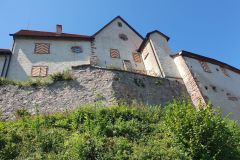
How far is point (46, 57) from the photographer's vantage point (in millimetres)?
21812

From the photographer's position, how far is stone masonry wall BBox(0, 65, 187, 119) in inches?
653

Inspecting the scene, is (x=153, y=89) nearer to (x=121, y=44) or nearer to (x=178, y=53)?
(x=178, y=53)

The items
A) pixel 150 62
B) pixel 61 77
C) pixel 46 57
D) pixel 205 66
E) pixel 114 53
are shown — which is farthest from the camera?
pixel 114 53

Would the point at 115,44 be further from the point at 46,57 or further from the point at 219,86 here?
the point at 219,86

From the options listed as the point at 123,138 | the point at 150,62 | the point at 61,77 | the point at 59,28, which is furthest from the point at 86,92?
the point at 59,28

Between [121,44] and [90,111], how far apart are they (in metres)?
12.0

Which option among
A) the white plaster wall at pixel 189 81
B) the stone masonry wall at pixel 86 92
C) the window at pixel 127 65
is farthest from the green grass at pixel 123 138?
the window at pixel 127 65

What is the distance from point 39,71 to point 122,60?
6.98m

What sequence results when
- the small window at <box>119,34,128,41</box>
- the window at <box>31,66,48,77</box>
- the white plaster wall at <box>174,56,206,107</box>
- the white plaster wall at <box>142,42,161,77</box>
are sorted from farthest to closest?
the small window at <box>119,34,128,41</box> < the white plaster wall at <box>142,42,161,77</box> < the window at <box>31,66,48,77</box> < the white plaster wall at <box>174,56,206,107</box>

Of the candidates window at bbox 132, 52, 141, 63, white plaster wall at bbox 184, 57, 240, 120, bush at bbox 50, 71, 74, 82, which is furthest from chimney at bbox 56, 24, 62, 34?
white plaster wall at bbox 184, 57, 240, 120

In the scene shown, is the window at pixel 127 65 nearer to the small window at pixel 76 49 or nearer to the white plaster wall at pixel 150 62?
the white plaster wall at pixel 150 62

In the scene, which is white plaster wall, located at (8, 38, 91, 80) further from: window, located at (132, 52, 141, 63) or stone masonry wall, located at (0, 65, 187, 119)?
window, located at (132, 52, 141, 63)

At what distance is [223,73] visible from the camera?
2497 cm

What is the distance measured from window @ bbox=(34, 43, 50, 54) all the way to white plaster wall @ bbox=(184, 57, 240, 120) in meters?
11.2
